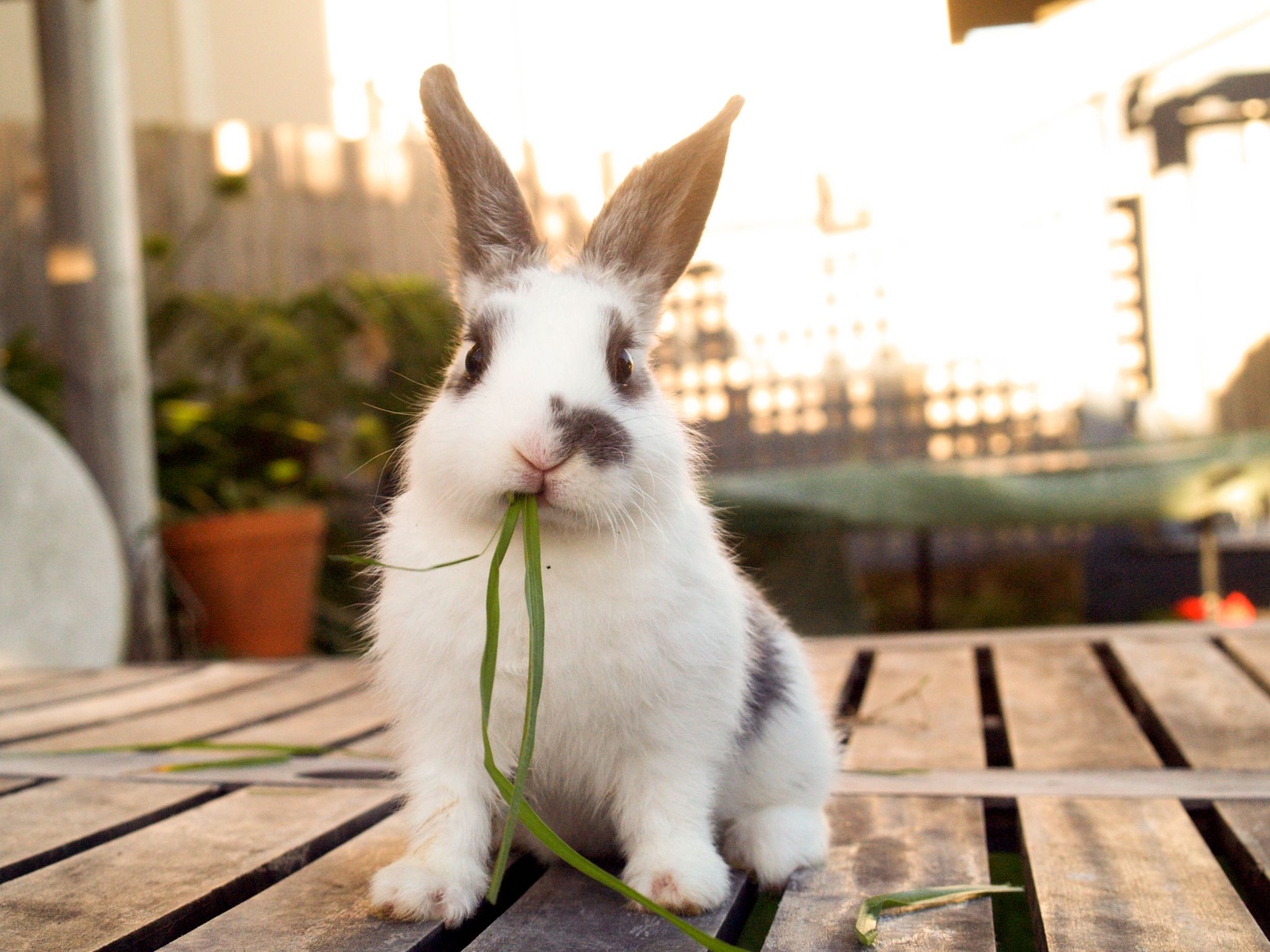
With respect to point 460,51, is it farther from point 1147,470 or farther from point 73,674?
point 73,674

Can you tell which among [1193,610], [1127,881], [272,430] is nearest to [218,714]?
[1127,881]

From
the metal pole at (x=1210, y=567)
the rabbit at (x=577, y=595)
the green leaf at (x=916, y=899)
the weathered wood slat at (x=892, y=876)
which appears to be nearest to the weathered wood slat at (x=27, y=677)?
the rabbit at (x=577, y=595)

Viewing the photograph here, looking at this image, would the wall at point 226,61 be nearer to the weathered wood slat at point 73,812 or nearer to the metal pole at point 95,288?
the metal pole at point 95,288

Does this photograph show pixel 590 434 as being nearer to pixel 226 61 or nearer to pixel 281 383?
pixel 281 383

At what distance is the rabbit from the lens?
1.28 m

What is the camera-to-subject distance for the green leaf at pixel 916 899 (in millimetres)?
1283

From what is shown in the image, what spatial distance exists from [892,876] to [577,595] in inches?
22.0

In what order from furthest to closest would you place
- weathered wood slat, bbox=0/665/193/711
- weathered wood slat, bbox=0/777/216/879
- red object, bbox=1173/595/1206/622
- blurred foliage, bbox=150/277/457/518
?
blurred foliage, bbox=150/277/457/518 → red object, bbox=1173/595/1206/622 → weathered wood slat, bbox=0/665/193/711 → weathered wood slat, bbox=0/777/216/879

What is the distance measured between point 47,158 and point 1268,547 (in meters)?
5.68

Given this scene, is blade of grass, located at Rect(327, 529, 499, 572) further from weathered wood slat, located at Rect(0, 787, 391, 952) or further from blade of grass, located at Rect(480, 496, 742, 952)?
weathered wood slat, located at Rect(0, 787, 391, 952)

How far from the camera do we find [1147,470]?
4707 mm

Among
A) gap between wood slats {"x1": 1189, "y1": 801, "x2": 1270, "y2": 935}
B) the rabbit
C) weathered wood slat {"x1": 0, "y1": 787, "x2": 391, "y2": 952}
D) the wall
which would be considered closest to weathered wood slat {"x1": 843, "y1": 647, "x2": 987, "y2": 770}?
gap between wood slats {"x1": 1189, "y1": 801, "x2": 1270, "y2": 935}

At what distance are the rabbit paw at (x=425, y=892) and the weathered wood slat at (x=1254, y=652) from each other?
183 centimetres

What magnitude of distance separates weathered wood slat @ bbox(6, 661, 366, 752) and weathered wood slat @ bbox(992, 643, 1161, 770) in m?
1.23
